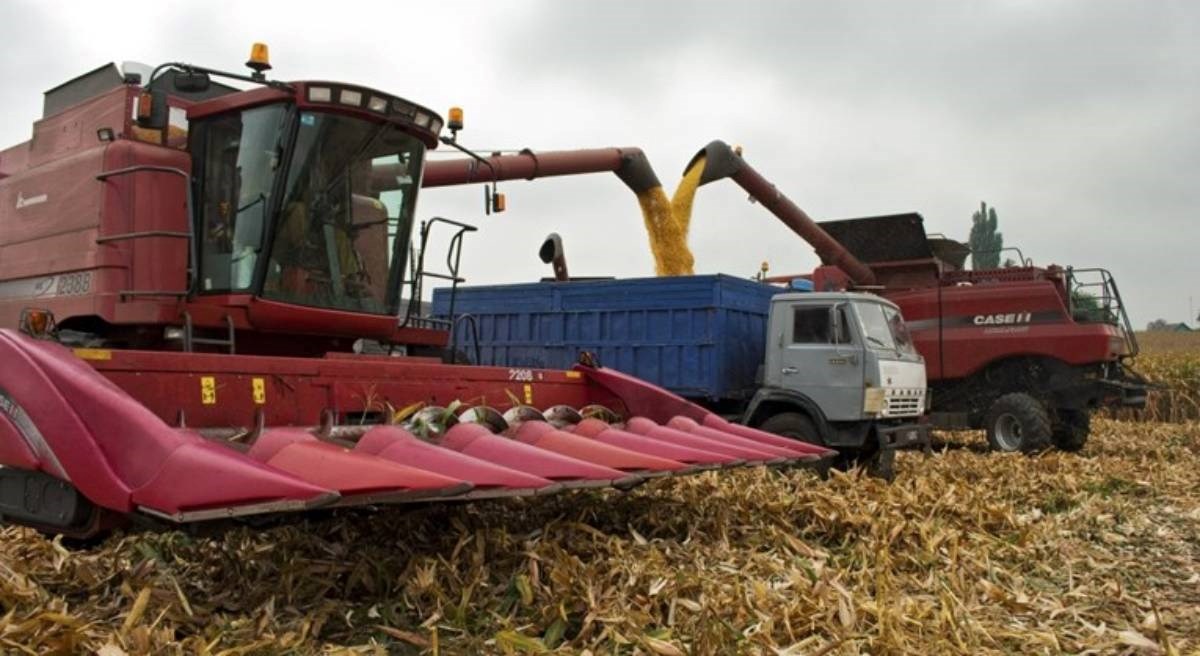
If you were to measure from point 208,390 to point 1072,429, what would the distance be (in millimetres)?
10679

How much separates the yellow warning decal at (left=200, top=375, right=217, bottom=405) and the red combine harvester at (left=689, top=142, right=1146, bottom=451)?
8323 millimetres

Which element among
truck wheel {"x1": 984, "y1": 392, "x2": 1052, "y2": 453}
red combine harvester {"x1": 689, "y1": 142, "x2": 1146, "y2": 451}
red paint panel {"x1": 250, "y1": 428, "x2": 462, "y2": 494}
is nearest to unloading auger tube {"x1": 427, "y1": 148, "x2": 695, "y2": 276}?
red combine harvester {"x1": 689, "y1": 142, "x2": 1146, "y2": 451}

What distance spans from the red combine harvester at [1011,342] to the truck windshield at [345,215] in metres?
6.59

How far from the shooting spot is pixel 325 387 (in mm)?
4156

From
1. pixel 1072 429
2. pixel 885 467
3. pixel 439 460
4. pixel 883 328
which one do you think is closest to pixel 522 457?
pixel 439 460

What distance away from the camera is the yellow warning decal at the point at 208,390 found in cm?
370

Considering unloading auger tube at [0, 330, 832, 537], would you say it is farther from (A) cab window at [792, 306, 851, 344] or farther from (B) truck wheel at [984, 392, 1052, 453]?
(B) truck wheel at [984, 392, 1052, 453]

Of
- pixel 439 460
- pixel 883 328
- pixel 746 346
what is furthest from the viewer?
pixel 746 346

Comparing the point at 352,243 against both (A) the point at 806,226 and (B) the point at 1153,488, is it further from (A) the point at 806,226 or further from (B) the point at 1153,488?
(A) the point at 806,226

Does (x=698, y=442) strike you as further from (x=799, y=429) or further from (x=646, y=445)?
(x=799, y=429)

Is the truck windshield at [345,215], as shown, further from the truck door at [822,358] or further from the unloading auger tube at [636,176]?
the unloading auger tube at [636,176]

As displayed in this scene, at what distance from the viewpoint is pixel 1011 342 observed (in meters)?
11.2

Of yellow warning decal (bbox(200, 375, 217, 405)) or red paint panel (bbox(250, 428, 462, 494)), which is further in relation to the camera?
yellow warning decal (bbox(200, 375, 217, 405))

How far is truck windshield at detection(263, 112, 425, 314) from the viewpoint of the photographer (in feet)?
15.4
